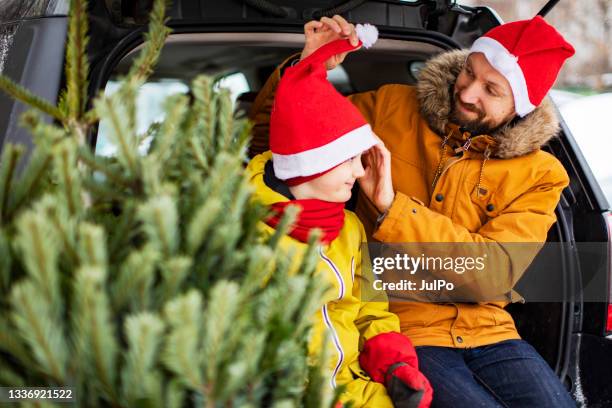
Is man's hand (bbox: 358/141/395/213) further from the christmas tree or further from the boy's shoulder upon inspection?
the christmas tree

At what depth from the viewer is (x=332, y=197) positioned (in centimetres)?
178

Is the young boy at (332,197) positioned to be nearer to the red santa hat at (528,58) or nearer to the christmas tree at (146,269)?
the red santa hat at (528,58)

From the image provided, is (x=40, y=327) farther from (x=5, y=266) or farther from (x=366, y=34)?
(x=366, y=34)

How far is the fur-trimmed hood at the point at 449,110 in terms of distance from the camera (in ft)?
6.74

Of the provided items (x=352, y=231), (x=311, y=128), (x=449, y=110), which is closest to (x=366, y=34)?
(x=311, y=128)

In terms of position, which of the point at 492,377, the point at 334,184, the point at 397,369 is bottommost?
the point at 492,377

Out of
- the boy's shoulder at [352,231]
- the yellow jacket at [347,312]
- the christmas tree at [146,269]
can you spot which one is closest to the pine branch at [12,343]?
the christmas tree at [146,269]

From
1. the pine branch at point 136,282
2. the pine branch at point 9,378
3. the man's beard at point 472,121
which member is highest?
the man's beard at point 472,121

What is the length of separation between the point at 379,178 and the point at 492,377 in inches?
28.2

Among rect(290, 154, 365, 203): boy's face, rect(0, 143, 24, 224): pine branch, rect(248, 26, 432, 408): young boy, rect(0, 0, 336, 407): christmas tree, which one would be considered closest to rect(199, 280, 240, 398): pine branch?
rect(0, 0, 336, 407): christmas tree

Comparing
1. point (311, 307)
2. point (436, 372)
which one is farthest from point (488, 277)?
point (311, 307)

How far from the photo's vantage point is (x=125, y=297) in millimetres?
785

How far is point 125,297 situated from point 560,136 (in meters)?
1.98

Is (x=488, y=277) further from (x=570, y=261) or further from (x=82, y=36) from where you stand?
(x=82, y=36)
